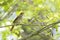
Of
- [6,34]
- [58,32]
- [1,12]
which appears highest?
[1,12]

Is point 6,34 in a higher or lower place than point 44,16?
lower

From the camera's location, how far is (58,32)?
3.10m

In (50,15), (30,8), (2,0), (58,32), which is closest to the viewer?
(2,0)

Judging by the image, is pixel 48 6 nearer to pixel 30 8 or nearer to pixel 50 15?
pixel 50 15

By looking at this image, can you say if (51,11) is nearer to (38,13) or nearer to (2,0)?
(38,13)

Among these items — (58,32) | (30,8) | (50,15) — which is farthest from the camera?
(58,32)

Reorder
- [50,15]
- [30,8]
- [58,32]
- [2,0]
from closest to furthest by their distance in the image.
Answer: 1. [2,0]
2. [30,8]
3. [50,15]
4. [58,32]

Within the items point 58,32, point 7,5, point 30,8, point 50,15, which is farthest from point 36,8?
point 58,32

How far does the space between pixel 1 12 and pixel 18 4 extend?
0.44m

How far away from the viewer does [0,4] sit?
90.9 inches

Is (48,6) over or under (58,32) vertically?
over

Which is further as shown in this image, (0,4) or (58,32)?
(58,32)

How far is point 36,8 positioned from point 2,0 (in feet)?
1.97

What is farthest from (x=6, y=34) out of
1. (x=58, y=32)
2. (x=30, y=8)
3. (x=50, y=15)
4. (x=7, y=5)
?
(x=58, y=32)
